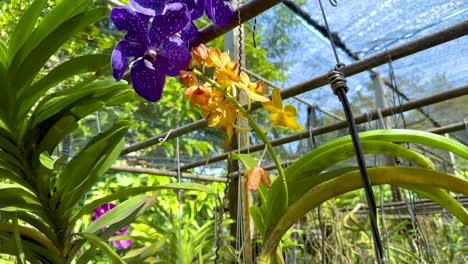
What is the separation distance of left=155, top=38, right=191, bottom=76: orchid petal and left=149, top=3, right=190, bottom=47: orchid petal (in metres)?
0.01

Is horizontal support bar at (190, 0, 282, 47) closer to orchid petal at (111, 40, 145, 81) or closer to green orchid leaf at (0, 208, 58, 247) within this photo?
orchid petal at (111, 40, 145, 81)

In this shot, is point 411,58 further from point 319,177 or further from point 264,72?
point 319,177

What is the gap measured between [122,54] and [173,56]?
54 mm

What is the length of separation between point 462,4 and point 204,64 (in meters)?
1.77

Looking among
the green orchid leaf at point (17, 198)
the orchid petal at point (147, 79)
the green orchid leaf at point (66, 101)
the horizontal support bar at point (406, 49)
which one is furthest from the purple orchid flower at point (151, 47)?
the horizontal support bar at point (406, 49)

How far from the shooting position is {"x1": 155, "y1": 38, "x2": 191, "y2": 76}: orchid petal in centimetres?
40

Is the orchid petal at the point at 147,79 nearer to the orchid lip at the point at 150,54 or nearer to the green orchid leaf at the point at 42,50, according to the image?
the orchid lip at the point at 150,54

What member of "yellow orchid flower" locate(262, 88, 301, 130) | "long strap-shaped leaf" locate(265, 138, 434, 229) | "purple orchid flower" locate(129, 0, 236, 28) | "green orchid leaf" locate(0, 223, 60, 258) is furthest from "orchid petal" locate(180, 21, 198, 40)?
"green orchid leaf" locate(0, 223, 60, 258)

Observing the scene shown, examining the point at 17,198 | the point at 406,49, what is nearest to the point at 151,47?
the point at 17,198

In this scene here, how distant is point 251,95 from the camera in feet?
1.40

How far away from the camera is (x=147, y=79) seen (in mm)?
414

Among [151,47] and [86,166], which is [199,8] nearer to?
[151,47]

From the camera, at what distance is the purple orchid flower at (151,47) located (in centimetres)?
38

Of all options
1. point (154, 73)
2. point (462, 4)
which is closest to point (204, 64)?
point (154, 73)
